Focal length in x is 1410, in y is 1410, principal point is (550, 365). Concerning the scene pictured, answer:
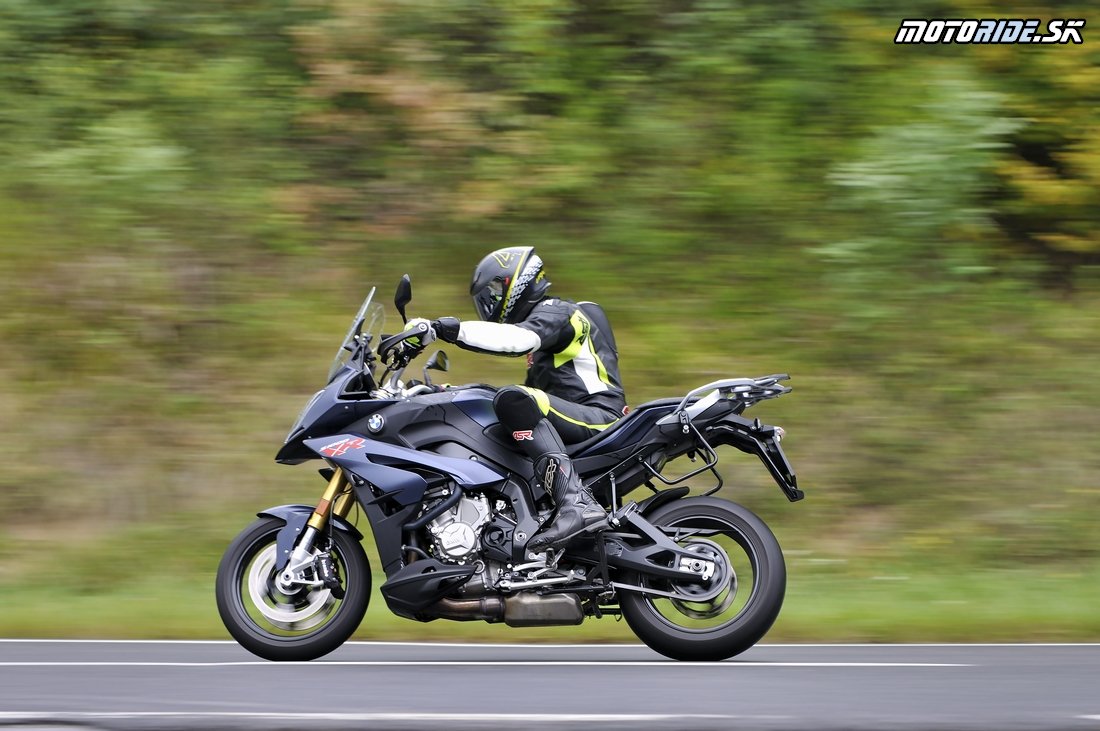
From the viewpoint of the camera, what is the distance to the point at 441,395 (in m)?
7.20

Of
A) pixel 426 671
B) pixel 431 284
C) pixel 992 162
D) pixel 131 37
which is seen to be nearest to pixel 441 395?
pixel 426 671

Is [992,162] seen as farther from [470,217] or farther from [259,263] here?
[259,263]

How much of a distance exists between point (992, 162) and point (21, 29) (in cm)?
968

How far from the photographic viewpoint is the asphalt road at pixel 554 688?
5.62 meters

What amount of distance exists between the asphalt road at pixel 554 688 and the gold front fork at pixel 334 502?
714mm

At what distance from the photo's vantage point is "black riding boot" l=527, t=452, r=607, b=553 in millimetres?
6848

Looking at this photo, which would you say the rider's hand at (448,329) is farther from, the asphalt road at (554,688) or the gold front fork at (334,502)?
the asphalt road at (554,688)

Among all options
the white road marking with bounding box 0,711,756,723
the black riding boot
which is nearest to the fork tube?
the black riding boot

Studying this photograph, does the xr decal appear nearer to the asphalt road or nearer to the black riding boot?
the black riding boot

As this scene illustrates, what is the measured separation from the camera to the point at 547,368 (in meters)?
7.44

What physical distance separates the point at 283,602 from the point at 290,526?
0.38 meters
